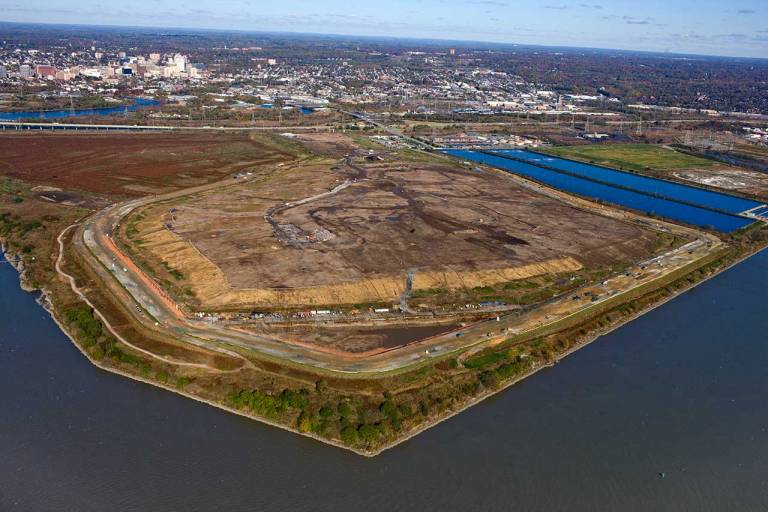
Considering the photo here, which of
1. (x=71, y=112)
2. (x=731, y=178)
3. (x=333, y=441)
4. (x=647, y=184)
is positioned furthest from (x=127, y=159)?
A: (x=731, y=178)

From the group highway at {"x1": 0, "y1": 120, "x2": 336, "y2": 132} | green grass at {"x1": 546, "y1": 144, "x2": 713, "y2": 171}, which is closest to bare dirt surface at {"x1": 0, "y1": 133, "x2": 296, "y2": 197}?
highway at {"x1": 0, "y1": 120, "x2": 336, "y2": 132}

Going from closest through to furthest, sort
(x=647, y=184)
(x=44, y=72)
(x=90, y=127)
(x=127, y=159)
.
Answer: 1. (x=127, y=159)
2. (x=647, y=184)
3. (x=90, y=127)
4. (x=44, y=72)

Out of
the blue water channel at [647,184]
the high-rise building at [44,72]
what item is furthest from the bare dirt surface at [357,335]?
the high-rise building at [44,72]

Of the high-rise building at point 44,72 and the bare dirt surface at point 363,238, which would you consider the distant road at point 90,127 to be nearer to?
the bare dirt surface at point 363,238

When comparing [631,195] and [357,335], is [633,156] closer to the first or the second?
[631,195]

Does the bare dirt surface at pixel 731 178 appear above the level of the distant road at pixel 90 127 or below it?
above

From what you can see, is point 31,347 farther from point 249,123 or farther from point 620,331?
point 249,123

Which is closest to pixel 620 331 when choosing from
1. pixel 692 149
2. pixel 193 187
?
pixel 193 187
